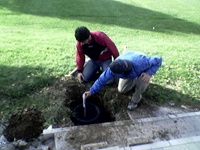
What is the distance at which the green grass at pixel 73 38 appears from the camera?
5.70 metres

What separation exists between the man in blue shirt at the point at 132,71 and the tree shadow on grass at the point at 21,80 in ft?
4.71

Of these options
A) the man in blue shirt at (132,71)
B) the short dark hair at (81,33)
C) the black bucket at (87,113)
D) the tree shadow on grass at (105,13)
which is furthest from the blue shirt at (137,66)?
the tree shadow on grass at (105,13)

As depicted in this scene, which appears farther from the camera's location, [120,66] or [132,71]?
[132,71]

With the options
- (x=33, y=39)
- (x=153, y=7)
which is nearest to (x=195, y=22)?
(x=153, y=7)

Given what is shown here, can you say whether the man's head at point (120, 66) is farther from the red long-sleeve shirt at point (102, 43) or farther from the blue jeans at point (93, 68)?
the blue jeans at point (93, 68)

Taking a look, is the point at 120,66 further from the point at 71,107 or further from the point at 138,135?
the point at 71,107

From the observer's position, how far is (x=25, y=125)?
183 inches

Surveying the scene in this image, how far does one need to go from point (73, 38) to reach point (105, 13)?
7.78 meters

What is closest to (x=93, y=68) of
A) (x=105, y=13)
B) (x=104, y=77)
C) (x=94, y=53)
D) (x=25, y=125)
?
(x=94, y=53)

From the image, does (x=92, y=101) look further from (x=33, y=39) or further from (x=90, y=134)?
(x=33, y=39)

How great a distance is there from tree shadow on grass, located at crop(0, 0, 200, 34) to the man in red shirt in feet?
29.2

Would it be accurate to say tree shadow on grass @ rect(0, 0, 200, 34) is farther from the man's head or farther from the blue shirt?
the man's head

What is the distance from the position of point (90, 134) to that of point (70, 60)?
3087 mm

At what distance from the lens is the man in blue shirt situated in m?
4.24
